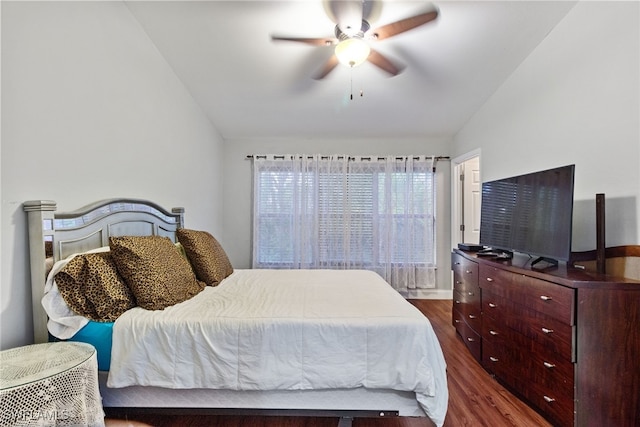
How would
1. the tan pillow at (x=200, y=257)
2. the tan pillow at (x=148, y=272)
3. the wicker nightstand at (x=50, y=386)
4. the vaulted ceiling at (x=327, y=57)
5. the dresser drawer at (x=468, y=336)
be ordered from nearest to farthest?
the wicker nightstand at (x=50, y=386) < the tan pillow at (x=148, y=272) < the vaulted ceiling at (x=327, y=57) < the tan pillow at (x=200, y=257) < the dresser drawer at (x=468, y=336)

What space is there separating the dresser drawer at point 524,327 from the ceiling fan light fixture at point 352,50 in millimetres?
1960

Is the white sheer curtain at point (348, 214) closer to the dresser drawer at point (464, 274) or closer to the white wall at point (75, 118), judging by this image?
the dresser drawer at point (464, 274)

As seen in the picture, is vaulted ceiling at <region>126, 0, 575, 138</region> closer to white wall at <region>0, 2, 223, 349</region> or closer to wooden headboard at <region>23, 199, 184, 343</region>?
white wall at <region>0, 2, 223, 349</region>

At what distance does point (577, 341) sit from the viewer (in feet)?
5.10

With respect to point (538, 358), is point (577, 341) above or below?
above

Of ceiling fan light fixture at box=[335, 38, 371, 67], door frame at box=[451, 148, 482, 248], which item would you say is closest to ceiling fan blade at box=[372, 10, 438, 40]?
ceiling fan light fixture at box=[335, 38, 371, 67]

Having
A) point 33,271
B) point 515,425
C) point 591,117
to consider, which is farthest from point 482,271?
point 33,271

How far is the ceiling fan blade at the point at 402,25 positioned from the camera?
5.73 feet

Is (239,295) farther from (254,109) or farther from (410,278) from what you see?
(410,278)

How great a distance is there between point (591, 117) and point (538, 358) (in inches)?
63.6

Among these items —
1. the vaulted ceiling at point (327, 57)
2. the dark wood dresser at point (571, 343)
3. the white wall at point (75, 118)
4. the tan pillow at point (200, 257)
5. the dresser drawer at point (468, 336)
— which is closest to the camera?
the white wall at point (75, 118)

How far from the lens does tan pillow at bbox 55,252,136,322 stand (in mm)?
1490

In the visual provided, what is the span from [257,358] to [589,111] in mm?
2615

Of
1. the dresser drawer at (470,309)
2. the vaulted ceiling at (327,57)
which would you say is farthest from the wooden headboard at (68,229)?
the dresser drawer at (470,309)
